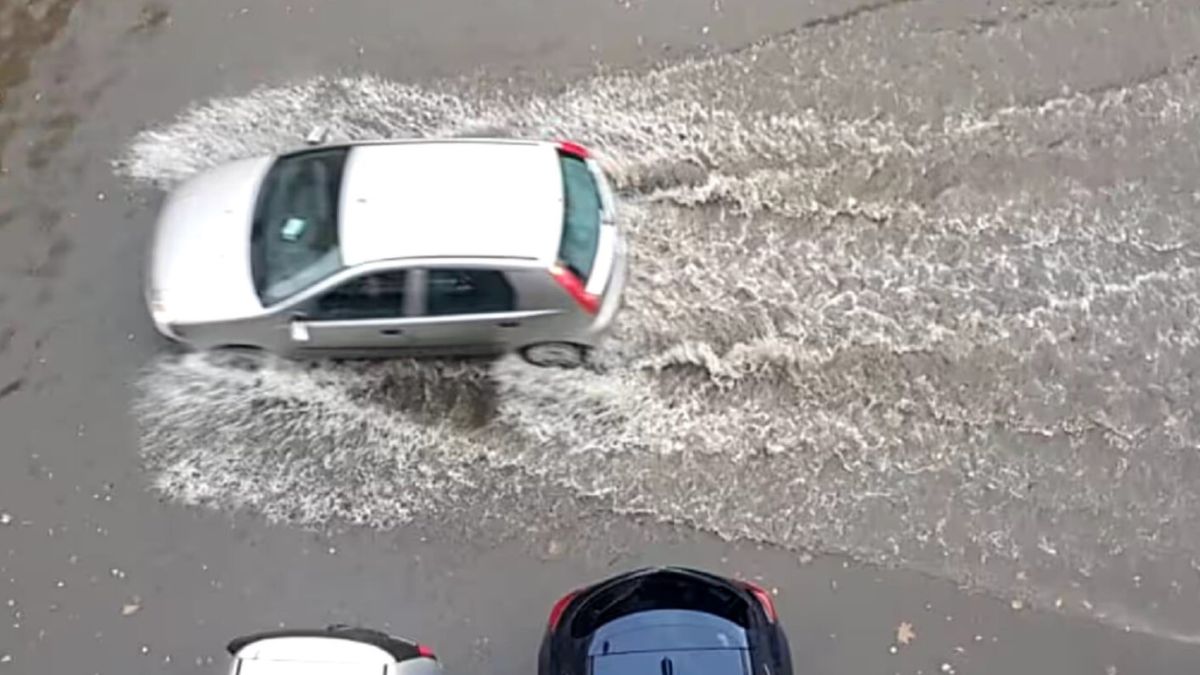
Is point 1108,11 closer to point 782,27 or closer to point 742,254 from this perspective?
point 782,27

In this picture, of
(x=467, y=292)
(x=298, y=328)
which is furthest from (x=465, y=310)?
(x=298, y=328)

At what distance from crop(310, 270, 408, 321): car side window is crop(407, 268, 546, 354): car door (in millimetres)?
125

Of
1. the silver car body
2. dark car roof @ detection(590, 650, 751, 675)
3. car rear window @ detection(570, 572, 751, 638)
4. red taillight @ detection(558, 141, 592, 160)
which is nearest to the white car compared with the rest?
the silver car body

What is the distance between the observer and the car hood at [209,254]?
9.09 metres

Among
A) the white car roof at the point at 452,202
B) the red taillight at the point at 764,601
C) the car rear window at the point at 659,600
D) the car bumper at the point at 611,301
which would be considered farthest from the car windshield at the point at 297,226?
the red taillight at the point at 764,601

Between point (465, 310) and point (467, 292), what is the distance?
13cm

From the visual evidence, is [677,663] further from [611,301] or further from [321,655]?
[611,301]

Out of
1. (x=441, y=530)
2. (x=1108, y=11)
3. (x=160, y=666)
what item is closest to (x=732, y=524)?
(x=441, y=530)

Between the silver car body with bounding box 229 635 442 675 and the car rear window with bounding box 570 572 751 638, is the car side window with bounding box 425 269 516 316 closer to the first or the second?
the car rear window with bounding box 570 572 751 638

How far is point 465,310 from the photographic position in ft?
29.5

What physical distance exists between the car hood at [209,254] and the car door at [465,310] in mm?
1044

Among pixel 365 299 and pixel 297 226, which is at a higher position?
pixel 297 226

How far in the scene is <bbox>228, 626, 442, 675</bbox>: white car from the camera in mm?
7805

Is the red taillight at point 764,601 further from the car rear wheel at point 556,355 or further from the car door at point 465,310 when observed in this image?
the car door at point 465,310
